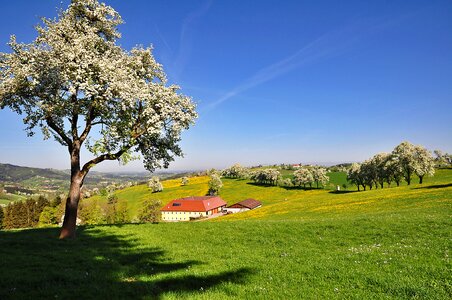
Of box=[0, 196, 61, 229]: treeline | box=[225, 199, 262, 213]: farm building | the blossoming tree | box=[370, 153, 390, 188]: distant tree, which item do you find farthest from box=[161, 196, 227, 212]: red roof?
the blossoming tree

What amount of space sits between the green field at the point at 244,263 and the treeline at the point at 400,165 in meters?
86.5

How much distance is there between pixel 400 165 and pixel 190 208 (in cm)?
8749

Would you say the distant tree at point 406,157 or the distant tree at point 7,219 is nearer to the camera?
the distant tree at point 406,157

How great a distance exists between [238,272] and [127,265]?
5.36 metres

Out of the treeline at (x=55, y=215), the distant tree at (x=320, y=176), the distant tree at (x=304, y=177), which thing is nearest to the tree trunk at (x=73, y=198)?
the treeline at (x=55, y=215)

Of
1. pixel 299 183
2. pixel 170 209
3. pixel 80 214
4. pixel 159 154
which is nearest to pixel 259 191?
pixel 299 183

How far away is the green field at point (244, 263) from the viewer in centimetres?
984

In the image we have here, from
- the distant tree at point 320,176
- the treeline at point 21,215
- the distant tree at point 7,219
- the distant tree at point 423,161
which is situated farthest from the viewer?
the distant tree at point 320,176

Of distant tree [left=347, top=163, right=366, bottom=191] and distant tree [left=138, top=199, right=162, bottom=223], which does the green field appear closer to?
distant tree [left=138, top=199, right=162, bottom=223]

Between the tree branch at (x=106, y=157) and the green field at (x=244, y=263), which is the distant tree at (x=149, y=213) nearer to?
the green field at (x=244, y=263)

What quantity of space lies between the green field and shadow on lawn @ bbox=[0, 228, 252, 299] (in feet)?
0.13

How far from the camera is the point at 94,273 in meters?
12.3

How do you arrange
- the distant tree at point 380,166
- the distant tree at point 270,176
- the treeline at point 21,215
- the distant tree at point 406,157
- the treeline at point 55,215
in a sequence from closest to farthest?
the distant tree at point 406,157 < the treeline at point 55,215 < the treeline at point 21,215 < the distant tree at point 380,166 < the distant tree at point 270,176

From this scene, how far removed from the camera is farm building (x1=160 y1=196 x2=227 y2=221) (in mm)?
140500
